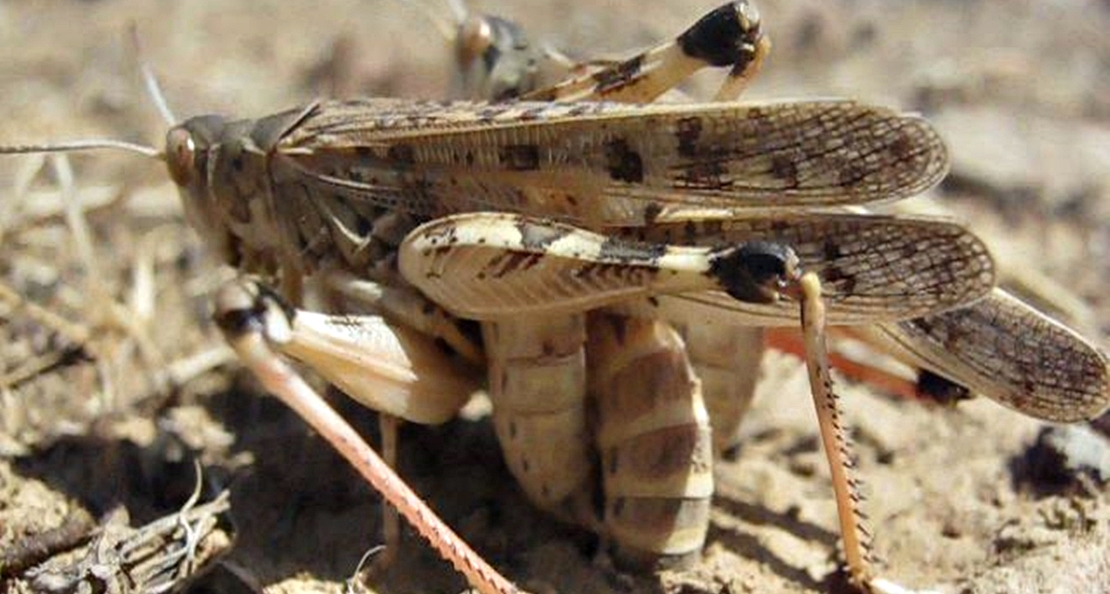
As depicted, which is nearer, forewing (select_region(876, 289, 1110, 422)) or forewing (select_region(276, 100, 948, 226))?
forewing (select_region(276, 100, 948, 226))

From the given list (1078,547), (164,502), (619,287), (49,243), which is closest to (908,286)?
(619,287)

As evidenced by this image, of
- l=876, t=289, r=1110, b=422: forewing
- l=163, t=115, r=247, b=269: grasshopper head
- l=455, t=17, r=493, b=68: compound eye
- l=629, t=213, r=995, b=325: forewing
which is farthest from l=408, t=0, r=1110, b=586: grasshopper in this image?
l=163, t=115, r=247, b=269: grasshopper head

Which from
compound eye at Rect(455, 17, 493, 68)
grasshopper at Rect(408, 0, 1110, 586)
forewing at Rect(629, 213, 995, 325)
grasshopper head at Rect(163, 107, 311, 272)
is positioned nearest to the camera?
forewing at Rect(629, 213, 995, 325)

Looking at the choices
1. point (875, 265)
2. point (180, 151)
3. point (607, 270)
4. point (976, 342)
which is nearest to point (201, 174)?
point (180, 151)

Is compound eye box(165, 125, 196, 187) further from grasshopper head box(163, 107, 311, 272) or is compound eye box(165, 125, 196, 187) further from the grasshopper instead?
the grasshopper

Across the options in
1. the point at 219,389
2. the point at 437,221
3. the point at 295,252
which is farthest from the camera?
the point at 219,389

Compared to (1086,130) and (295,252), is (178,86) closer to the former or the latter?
(295,252)

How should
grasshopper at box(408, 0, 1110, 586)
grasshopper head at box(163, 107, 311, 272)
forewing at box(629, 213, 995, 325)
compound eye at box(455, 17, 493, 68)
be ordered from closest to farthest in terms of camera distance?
forewing at box(629, 213, 995, 325), grasshopper at box(408, 0, 1110, 586), grasshopper head at box(163, 107, 311, 272), compound eye at box(455, 17, 493, 68)
